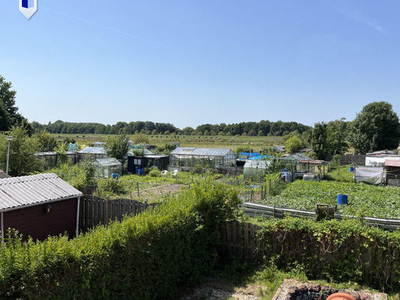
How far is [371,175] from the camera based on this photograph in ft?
78.3

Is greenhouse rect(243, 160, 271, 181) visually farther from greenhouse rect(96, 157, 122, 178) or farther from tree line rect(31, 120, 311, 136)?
tree line rect(31, 120, 311, 136)

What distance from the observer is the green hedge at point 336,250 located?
6992mm

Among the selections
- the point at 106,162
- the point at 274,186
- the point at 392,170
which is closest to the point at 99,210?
the point at 274,186

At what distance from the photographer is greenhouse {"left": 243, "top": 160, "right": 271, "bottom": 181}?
25433 mm

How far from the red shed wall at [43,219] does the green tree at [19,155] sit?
41.7 feet

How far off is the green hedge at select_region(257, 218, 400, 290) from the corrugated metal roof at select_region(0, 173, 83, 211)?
21.3 ft

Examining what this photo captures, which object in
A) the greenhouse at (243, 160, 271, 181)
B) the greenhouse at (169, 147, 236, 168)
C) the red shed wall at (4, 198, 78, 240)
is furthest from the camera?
the greenhouse at (169, 147, 236, 168)

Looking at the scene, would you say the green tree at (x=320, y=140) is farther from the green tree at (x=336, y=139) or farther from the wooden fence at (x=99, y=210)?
the wooden fence at (x=99, y=210)

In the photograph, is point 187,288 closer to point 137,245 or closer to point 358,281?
point 137,245

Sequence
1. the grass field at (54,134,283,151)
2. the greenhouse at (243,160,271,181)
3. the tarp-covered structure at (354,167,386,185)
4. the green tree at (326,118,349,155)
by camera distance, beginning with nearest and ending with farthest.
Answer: the tarp-covered structure at (354,167,386,185) < the greenhouse at (243,160,271,181) < the green tree at (326,118,349,155) < the grass field at (54,134,283,151)

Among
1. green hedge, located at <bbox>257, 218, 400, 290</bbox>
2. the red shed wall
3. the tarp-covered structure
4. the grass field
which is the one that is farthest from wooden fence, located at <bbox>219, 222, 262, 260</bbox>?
the grass field

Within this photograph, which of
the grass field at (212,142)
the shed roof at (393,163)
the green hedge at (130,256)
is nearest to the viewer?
the green hedge at (130,256)

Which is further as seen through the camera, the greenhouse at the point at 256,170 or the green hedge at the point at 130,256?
the greenhouse at the point at 256,170

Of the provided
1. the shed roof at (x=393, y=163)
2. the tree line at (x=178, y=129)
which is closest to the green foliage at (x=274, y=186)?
the shed roof at (x=393, y=163)
